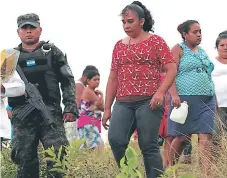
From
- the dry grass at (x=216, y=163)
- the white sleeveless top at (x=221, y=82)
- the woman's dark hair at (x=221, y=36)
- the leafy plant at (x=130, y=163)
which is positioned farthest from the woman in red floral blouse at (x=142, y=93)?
the woman's dark hair at (x=221, y=36)

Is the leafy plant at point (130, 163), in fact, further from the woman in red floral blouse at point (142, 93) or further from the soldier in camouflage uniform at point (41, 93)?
the soldier in camouflage uniform at point (41, 93)

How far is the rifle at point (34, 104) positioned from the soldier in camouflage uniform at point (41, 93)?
0.05 metres

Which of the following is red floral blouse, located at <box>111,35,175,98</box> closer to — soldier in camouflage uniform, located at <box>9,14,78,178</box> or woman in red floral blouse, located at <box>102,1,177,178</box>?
woman in red floral blouse, located at <box>102,1,177,178</box>

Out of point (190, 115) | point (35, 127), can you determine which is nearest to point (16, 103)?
point (35, 127)

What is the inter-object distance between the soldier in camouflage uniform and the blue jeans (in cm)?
81

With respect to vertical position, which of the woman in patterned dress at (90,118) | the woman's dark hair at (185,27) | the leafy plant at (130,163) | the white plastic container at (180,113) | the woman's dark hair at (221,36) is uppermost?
the woman's dark hair at (185,27)

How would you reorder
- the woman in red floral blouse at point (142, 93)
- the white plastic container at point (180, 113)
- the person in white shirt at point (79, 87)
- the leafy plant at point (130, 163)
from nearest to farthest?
1. the leafy plant at point (130, 163)
2. the woman in red floral blouse at point (142, 93)
3. the white plastic container at point (180, 113)
4. the person in white shirt at point (79, 87)

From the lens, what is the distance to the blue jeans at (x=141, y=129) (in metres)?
6.27

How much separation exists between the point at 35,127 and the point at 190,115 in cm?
176

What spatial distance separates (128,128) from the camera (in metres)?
6.37

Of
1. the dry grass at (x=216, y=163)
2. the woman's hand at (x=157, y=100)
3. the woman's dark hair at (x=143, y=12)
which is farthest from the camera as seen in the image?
the woman's dark hair at (x=143, y=12)

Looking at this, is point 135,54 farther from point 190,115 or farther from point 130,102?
point 190,115

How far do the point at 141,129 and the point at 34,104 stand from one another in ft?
3.88

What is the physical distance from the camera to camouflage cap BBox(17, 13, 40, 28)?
7102 mm
